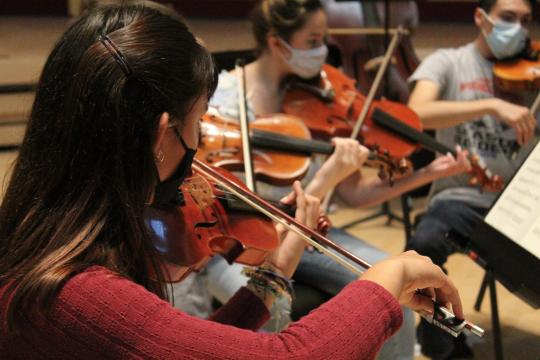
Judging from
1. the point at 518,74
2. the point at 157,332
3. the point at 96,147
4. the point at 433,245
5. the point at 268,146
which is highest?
the point at 96,147

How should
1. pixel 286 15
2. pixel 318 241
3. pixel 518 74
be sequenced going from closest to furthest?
pixel 318 241
pixel 286 15
pixel 518 74

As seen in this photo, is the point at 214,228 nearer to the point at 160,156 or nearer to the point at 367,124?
the point at 160,156

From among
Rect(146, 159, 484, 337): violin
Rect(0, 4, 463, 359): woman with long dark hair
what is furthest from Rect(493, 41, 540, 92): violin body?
Rect(0, 4, 463, 359): woman with long dark hair

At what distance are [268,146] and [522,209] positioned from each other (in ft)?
2.08

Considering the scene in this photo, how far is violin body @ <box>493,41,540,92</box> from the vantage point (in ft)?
6.89

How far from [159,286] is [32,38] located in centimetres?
437

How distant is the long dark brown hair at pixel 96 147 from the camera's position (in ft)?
2.63

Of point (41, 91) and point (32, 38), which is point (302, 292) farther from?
point (32, 38)

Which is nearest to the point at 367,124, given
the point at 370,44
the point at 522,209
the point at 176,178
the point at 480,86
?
the point at 480,86

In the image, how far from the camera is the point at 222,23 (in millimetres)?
5840

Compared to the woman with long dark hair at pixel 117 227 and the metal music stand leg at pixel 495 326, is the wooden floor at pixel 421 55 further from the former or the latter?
the woman with long dark hair at pixel 117 227

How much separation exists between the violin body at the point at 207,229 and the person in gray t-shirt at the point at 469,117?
842 mm

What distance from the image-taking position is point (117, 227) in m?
0.83

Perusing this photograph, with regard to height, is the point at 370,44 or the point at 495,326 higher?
the point at 370,44
